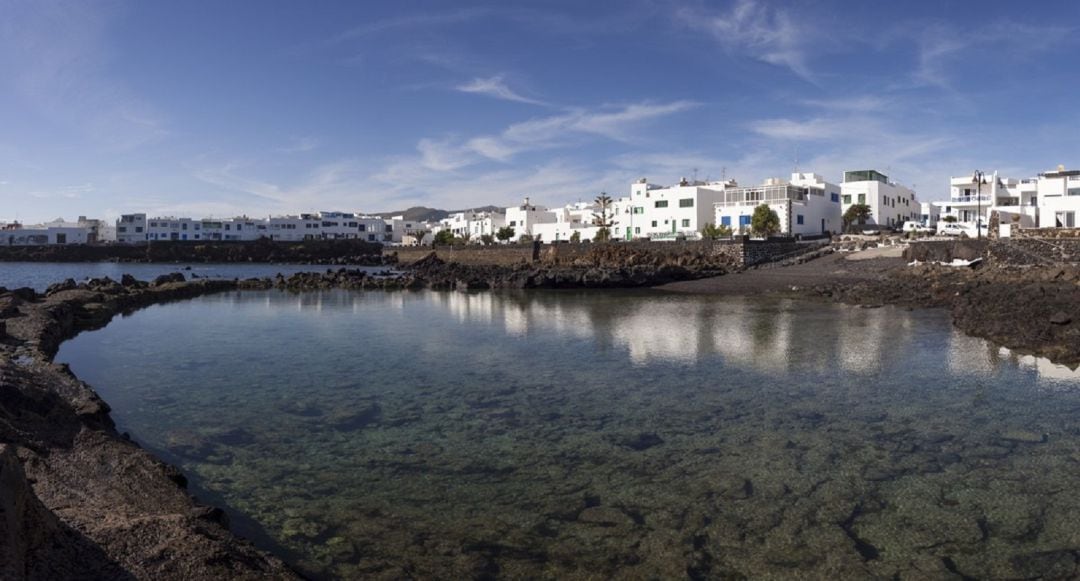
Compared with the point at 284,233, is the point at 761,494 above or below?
below

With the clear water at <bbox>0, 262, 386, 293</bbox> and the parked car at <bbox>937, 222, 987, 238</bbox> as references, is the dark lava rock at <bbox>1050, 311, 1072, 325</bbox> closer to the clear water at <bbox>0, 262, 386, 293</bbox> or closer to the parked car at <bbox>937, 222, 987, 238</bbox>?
the parked car at <bbox>937, 222, 987, 238</bbox>

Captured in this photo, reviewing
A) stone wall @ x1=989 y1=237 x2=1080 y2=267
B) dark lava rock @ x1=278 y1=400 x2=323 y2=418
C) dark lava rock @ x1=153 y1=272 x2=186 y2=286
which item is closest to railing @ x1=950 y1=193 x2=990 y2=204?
stone wall @ x1=989 y1=237 x2=1080 y2=267

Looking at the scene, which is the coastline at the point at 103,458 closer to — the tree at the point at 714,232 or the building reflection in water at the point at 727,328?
the building reflection in water at the point at 727,328

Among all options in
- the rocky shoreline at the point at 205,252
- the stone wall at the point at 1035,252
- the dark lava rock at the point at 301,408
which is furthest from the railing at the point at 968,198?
the rocky shoreline at the point at 205,252

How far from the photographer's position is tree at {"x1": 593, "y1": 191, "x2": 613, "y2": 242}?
6900 cm

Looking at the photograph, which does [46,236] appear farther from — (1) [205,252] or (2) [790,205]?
(2) [790,205]

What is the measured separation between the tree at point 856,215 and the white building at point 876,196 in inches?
60.2

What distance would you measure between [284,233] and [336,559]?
124808 millimetres

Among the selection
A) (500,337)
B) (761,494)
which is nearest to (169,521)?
(761,494)

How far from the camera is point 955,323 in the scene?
21984 millimetres

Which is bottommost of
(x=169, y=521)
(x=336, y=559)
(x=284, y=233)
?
(x=336, y=559)

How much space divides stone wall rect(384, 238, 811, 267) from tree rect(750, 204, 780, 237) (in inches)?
139

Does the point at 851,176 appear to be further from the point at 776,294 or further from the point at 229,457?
the point at 229,457

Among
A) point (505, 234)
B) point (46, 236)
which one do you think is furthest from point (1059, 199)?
point (46, 236)
